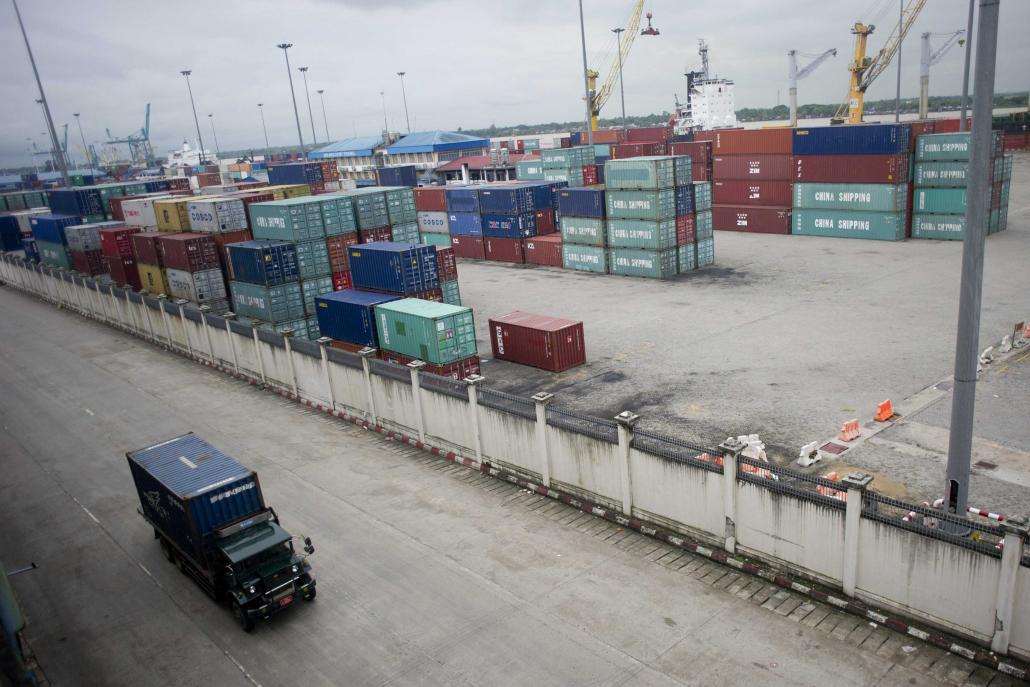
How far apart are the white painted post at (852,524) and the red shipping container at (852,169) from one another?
1604 inches

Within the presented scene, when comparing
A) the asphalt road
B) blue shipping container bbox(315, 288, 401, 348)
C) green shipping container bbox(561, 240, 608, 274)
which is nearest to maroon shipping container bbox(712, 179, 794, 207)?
green shipping container bbox(561, 240, 608, 274)

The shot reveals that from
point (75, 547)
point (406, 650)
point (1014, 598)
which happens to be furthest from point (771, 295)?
point (75, 547)

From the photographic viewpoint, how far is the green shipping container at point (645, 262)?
4312cm

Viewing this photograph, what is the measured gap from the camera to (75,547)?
724 inches

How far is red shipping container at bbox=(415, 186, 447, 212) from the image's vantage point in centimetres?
5856

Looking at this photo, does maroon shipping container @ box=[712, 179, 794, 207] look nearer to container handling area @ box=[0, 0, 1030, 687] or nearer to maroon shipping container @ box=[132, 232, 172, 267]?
container handling area @ box=[0, 0, 1030, 687]

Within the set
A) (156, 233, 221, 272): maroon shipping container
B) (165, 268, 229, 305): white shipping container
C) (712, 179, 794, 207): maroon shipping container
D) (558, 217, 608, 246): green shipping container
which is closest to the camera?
(156, 233, 221, 272): maroon shipping container

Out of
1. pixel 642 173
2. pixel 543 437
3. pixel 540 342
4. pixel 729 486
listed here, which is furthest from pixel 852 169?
pixel 729 486

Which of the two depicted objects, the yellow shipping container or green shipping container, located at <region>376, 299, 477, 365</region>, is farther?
the yellow shipping container

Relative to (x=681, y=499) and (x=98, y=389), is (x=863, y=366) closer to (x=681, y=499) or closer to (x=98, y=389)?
(x=681, y=499)

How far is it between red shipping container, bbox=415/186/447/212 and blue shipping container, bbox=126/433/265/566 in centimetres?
4330

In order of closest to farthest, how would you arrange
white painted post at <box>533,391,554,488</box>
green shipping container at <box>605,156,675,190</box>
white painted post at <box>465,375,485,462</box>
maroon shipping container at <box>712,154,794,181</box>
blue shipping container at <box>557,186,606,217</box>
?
white painted post at <box>533,391,554,488</box>
white painted post at <box>465,375,485,462</box>
green shipping container at <box>605,156,675,190</box>
blue shipping container at <box>557,186,606,217</box>
maroon shipping container at <box>712,154,794,181</box>

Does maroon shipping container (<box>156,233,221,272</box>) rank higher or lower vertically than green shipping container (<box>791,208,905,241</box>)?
higher

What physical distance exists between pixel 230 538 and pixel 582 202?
119ft
